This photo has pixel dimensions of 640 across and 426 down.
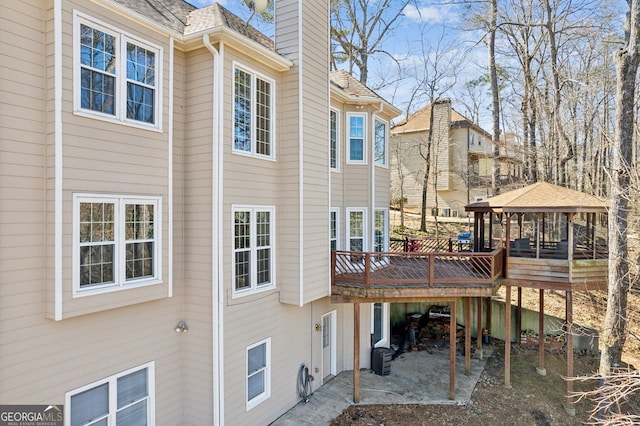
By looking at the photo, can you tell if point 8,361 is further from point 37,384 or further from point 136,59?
point 136,59

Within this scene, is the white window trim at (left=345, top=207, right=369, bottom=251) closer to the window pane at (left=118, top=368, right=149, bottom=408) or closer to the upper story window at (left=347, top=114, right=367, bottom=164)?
the upper story window at (left=347, top=114, right=367, bottom=164)

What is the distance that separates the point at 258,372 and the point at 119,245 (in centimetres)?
405

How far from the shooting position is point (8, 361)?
4.55 m

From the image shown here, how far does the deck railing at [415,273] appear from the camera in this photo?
30.8 feet

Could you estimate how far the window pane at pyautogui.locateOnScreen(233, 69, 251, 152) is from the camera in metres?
7.09

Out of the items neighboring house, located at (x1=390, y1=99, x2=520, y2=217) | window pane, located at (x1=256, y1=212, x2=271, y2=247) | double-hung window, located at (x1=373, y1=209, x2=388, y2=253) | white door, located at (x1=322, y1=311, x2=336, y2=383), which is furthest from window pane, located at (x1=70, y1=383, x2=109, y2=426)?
neighboring house, located at (x1=390, y1=99, x2=520, y2=217)

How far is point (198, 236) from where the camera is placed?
269 inches

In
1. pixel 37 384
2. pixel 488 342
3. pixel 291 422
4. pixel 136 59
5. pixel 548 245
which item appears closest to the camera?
pixel 37 384

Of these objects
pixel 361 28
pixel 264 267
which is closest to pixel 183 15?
pixel 264 267

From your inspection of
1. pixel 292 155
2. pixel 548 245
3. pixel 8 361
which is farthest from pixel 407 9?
pixel 8 361

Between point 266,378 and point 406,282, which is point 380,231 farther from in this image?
point 266,378

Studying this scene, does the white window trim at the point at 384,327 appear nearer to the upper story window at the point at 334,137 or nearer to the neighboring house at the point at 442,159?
the upper story window at the point at 334,137

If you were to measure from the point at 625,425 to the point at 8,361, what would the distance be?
28.8 ft

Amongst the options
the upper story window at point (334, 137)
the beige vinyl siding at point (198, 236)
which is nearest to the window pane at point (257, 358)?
the beige vinyl siding at point (198, 236)
